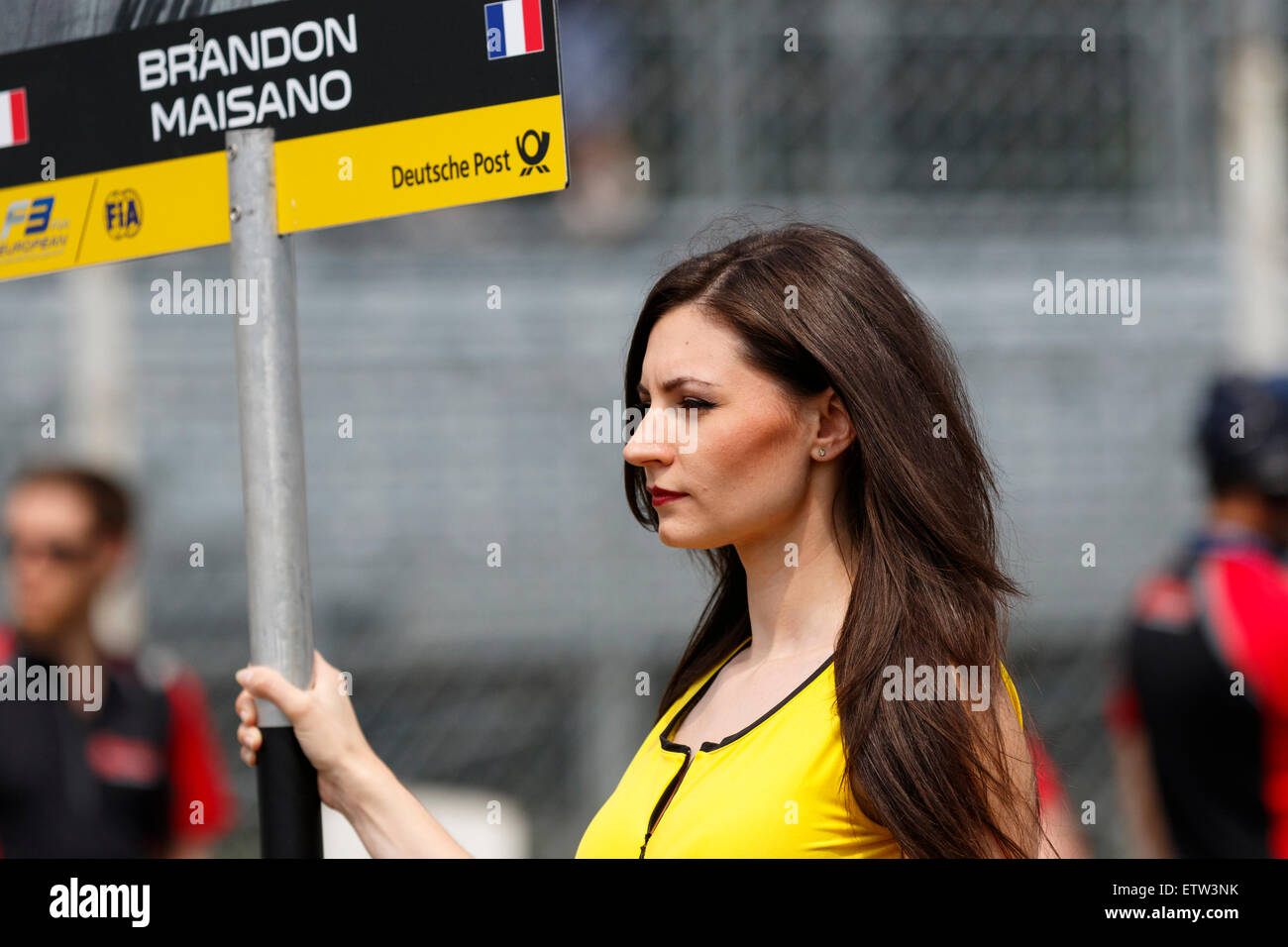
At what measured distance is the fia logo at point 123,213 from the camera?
2010 millimetres

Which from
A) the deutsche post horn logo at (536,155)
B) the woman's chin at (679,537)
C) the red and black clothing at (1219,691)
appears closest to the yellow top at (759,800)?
the woman's chin at (679,537)

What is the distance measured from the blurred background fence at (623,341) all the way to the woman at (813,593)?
306cm

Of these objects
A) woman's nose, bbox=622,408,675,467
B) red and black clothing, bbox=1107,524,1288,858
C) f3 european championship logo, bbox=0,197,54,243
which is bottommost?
red and black clothing, bbox=1107,524,1288,858

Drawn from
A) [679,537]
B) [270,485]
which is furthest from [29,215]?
[679,537]

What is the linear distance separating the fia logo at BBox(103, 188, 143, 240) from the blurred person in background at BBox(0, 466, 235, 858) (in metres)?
2.04

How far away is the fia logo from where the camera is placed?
2010mm

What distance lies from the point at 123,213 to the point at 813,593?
0.96m

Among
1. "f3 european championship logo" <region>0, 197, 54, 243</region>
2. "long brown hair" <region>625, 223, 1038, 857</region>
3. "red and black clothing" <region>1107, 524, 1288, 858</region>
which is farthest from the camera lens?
"red and black clothing" <region>1107, 524, 1288, 858</region>

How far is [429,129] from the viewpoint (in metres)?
1.88

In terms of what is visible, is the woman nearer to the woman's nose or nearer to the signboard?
the woman's nose

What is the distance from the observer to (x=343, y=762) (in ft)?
6.52

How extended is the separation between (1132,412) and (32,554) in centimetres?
349

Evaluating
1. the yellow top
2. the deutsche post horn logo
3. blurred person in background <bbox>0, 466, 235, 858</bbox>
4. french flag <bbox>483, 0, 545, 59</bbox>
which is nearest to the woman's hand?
the yellow top
